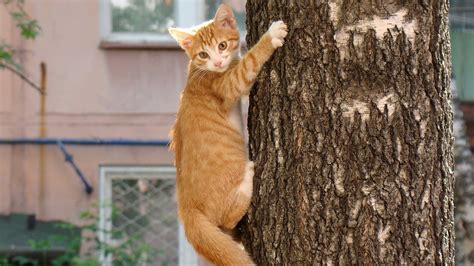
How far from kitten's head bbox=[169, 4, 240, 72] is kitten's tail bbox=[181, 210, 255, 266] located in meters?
0.76

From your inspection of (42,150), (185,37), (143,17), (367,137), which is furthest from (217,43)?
(143,17)

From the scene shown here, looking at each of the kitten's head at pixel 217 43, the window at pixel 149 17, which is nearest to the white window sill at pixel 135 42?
the window at pixel 149 17

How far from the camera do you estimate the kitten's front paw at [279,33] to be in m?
3.48

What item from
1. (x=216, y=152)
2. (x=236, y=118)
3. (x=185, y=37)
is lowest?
(x=216, y=152)

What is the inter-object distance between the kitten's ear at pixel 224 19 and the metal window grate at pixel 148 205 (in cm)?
501

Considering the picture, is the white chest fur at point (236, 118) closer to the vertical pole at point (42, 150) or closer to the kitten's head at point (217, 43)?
the kitten's head at point (217, 43)

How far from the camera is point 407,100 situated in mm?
3342

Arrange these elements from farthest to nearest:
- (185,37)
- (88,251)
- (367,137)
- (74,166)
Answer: (74,166)
(88,251)
(185,37)
(367,137)

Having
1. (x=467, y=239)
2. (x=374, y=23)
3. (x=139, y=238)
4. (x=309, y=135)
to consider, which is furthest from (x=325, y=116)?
(x=139, y=238)

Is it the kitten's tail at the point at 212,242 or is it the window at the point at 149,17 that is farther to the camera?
the window at the point at 149,17

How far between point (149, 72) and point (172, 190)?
42.1 inches

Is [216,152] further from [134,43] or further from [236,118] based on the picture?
[134,43]

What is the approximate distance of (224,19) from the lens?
4520mm

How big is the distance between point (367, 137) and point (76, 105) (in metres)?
6.40
